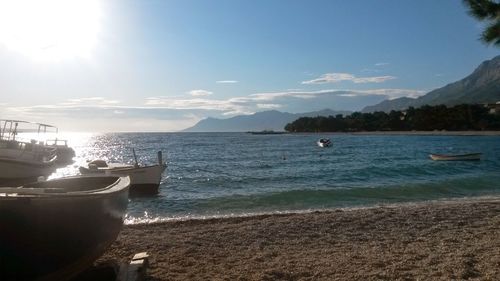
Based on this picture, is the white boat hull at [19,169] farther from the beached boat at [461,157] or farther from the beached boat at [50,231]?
the beached boat at [461,157]

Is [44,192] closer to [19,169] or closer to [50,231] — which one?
[50,231]

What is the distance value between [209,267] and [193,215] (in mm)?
8613

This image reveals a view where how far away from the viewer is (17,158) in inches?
1164

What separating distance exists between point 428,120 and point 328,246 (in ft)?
505

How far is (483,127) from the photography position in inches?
5453

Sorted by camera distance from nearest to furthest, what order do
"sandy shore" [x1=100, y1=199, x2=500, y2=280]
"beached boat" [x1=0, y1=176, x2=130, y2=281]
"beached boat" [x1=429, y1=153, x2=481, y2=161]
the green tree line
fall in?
"beached boat" [x1=0, y1=176, x2=130, y2=281]
"sandy shore" [x1=100, y1=199, x2=500, y2=280]
"beached boat" [x1=429, y1=153, x2=481, y2=161]
the green tree line

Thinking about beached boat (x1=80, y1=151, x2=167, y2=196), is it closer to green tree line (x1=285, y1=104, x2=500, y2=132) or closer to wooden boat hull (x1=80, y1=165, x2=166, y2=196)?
wooden boat hull (x1=80, y1=165, x2=166, y2=196)

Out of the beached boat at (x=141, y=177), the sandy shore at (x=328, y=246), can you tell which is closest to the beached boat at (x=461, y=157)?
the beached boat at (x=141, y=177)

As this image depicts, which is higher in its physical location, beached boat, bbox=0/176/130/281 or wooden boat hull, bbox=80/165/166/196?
beached boat, bbox=0/176/130/281

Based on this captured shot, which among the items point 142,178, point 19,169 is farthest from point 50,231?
point 19,169

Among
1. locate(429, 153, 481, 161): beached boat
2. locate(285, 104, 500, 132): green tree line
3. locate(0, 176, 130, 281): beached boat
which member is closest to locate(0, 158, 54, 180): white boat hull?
locate(0, 176, 130, 281): beached boat

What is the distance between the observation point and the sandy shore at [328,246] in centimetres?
783

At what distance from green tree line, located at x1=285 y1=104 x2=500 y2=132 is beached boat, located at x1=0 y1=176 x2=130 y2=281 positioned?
150 metres

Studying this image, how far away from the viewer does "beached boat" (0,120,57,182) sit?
2875 centimetres
